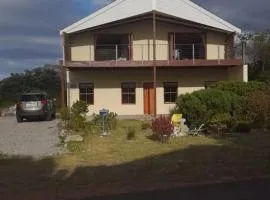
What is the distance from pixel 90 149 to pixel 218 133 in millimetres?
6815

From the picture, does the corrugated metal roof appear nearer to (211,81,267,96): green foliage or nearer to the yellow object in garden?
(211,81,267,96): green foliage

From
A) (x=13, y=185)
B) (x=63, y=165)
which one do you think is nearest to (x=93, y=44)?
(x=63, y=165)

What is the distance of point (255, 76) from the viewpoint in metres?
46.5

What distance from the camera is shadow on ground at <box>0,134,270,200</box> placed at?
39.9 ft

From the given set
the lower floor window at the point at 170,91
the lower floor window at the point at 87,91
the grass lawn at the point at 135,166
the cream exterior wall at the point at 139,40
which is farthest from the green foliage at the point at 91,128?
the lower floor window at the point at 170,91

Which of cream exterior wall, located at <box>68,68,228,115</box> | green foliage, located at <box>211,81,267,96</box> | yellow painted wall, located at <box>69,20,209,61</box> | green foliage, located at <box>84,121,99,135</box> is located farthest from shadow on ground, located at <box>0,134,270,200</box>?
cream exterior wall, located at <box>68,68,228,115</box>

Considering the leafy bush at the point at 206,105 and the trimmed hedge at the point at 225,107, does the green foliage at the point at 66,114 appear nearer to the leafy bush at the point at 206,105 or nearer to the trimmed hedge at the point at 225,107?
the trimmed hedge at the point at 225,107

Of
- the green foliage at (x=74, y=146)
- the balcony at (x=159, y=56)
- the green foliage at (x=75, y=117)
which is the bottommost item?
the green foliage at (x=74, y=146)

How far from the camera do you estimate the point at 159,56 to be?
40.9 metres

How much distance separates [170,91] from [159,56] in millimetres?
2944

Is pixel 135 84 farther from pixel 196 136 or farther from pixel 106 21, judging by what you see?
pixel 196 136

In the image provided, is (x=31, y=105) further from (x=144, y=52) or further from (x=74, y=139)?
(x=74, y=139)

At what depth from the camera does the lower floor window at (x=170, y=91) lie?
4238 centimetres

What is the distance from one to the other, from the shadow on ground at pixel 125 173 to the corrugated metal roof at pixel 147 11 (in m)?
22.3
